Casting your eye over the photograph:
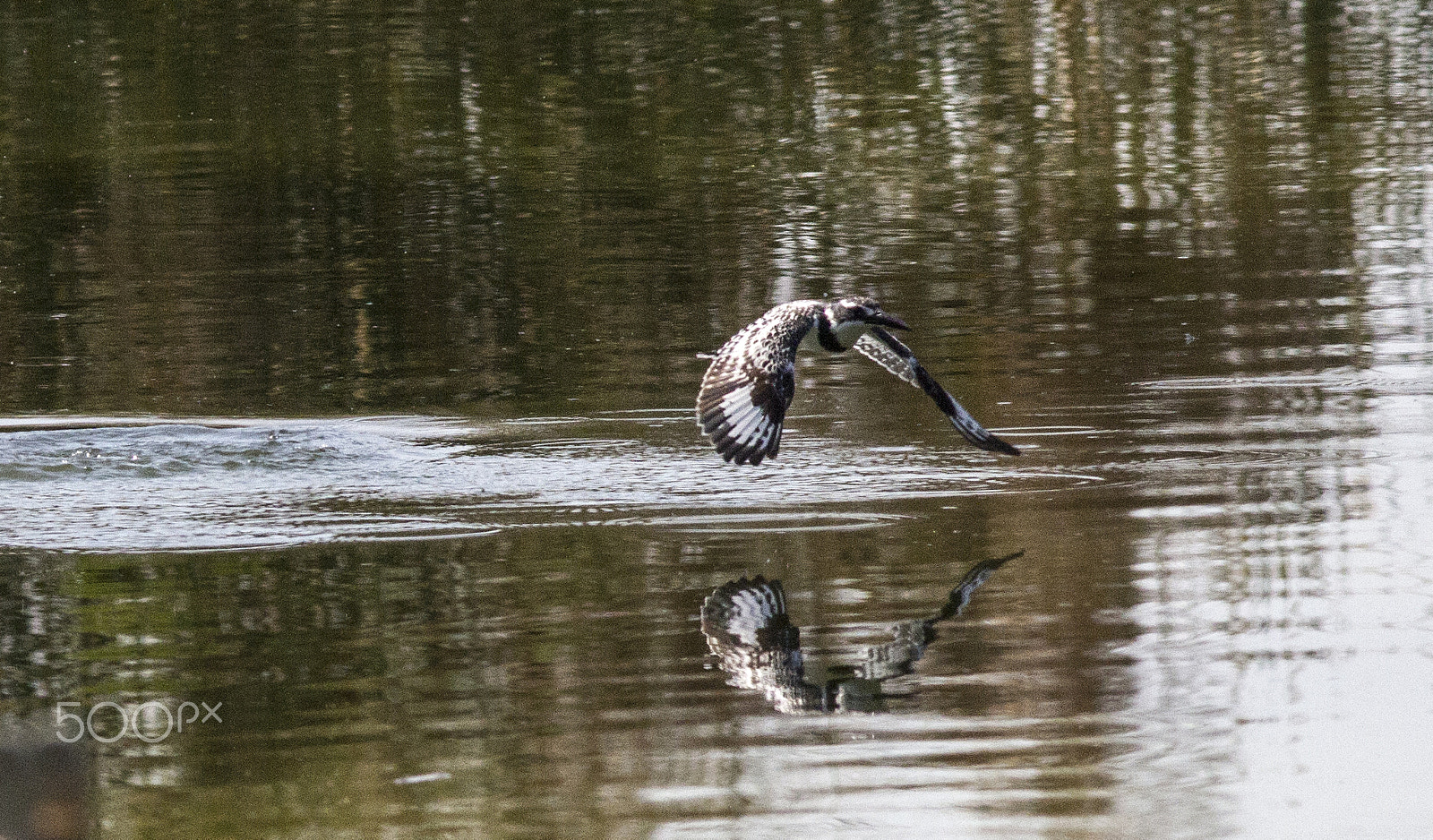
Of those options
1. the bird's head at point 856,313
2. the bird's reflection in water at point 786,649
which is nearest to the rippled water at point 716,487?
the bird's reflection in water at point 786,649

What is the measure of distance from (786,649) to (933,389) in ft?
6.48

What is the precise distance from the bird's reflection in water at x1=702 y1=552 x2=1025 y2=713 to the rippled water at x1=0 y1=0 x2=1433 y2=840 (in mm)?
22

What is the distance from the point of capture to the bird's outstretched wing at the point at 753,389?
7.45m

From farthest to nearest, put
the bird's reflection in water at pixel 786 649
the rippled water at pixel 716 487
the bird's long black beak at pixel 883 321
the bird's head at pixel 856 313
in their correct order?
1. the bird's head at pixel 856 313
2. the bird's long black beak at pixel 883 321
3. the bird's reflection in water at pixel 786 649
4. the rippled water at pixel 716 487

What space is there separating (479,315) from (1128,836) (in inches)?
326

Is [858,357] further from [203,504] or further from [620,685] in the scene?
[620,685]

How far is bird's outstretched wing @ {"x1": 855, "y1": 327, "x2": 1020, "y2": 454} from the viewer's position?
314 inches

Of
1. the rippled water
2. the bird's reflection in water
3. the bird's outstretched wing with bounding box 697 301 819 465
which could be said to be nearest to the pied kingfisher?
the bird's outstretched wing with bounding box 697 301 819 465

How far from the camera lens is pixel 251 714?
578 cm

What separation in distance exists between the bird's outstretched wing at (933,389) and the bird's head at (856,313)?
0.72 ft

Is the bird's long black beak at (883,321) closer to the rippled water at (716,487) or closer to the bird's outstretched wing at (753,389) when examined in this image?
the bird's outstretched wing at (753,389)

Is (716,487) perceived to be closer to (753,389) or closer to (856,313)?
(753,389)

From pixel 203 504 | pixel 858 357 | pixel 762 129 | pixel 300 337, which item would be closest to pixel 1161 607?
pixel 203 504

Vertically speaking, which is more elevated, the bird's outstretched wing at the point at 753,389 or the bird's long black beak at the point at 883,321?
the bird's long black beak at the point at 883,321
